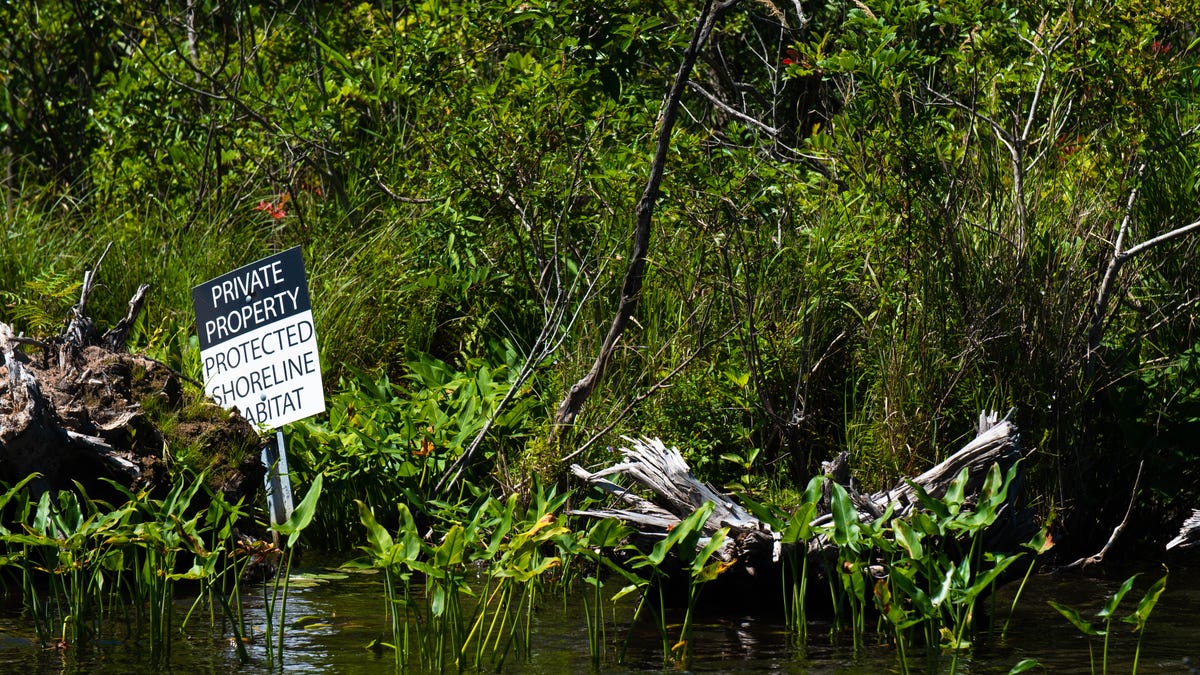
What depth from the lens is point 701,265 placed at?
5898 mm

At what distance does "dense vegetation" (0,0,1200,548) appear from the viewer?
5383 mm

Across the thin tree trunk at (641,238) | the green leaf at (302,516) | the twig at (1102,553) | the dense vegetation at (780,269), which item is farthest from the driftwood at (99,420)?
the twig at (1102,553)

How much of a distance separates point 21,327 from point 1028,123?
4798 mm

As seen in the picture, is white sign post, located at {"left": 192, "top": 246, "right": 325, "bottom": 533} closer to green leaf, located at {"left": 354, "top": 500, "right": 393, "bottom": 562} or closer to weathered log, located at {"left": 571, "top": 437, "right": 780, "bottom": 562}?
weathered log, located at {"left": 571, "top": 437, "right": 780, "bottom": 562}

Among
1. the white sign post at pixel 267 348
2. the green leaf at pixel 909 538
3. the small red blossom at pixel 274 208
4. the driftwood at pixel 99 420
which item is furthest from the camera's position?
the small red blossom at pixel 274 208

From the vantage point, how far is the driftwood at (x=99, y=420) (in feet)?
15.9

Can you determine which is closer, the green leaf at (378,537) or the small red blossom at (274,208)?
the green leaf at (378,537)

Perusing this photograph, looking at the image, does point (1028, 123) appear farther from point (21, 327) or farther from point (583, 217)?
point (21, 327)

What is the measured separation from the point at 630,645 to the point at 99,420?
2242 millimetres

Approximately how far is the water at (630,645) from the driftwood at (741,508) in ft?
0.86

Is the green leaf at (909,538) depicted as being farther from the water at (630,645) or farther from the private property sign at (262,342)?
the private property sign at (262,342)

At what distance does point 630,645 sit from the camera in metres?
4.20

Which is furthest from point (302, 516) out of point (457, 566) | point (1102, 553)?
point (1102, 553)

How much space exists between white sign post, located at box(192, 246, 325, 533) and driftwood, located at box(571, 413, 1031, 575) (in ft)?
4.33
